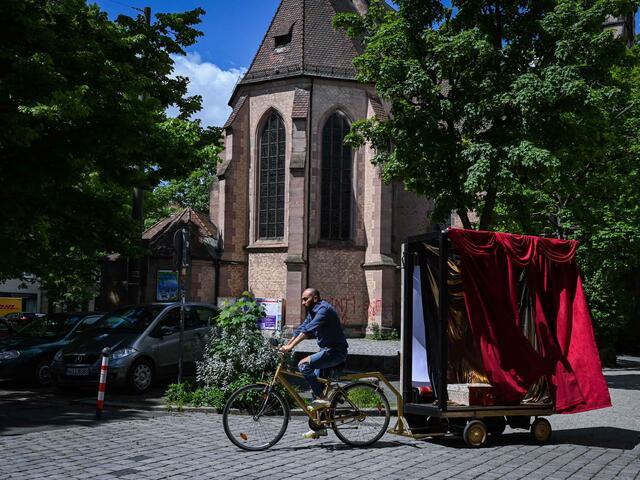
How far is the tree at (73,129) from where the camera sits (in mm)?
10875

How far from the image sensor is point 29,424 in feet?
30.2

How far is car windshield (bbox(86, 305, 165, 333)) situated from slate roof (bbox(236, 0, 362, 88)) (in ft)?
70.4

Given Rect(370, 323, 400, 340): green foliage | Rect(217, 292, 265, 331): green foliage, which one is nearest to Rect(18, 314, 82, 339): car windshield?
Rect(217, 292, 265, 331): green foliage

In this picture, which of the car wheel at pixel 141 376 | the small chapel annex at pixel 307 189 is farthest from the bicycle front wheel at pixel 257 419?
the small chapel annex at pixel 307 189

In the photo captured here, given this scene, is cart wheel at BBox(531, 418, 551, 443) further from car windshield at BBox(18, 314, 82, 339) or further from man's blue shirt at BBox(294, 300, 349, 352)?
car windshield at BBox(18, 314, 82, 339)

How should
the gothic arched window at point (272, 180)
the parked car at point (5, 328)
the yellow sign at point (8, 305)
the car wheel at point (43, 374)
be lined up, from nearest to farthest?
the car wheel at point (43, 374), the parked car at point (5, 328), the gothic arched window at point (272, 180), the yellow sign at point (8, 305)

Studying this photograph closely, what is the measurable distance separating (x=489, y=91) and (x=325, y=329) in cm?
927

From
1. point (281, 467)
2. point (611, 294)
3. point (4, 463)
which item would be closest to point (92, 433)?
point (4, 463)

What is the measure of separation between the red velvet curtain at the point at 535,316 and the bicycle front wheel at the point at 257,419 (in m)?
2.59

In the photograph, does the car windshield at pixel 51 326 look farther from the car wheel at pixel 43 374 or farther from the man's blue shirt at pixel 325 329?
the man's blue shirt at pixel 325 329

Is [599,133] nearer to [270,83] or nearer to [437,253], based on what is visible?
[437,253]

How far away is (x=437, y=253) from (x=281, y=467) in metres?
3.56

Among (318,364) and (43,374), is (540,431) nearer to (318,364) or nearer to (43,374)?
(318,364)

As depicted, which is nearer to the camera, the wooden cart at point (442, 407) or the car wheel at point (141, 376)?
the wooden cart at point (442, 407)
